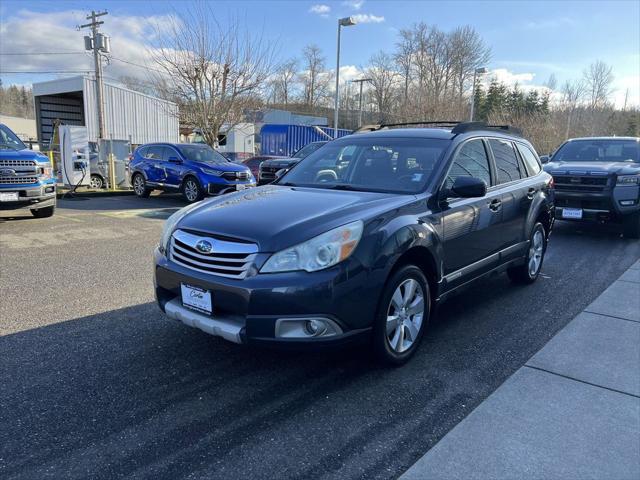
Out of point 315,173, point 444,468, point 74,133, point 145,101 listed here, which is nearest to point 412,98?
point 145,101

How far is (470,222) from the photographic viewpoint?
420 cm

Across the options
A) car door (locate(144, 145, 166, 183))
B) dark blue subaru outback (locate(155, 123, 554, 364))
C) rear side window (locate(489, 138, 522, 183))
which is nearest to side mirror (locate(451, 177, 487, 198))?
dark blue subaru outback (locate(155, 123, 554, 364))

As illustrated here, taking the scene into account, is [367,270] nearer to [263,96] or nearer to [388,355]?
[388,355]

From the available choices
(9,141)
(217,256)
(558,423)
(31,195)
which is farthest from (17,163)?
Result: (558,423)

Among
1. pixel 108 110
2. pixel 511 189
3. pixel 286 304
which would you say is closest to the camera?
pixel 286 304

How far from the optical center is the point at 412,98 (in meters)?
34.1

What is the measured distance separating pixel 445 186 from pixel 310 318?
1753 mm

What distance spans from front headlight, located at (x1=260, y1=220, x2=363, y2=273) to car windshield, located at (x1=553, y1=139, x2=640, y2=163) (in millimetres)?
8665

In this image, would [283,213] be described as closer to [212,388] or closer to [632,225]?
[212,388]

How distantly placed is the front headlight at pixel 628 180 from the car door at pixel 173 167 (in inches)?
412

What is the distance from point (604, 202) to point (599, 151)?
194 centimetres

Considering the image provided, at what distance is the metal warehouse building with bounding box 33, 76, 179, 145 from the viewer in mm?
26734

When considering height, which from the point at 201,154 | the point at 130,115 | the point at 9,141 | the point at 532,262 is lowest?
the point at 532,262

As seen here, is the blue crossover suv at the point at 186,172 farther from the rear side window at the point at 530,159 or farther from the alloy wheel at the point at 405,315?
the alloy wheel at the point at 405,315
